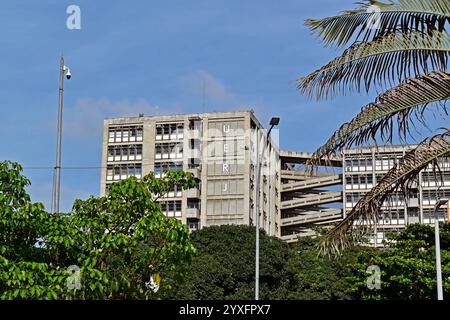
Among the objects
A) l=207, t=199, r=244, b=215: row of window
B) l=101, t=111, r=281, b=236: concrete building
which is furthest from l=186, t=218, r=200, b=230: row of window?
l=207, t=199, r=244, b=215: row of window

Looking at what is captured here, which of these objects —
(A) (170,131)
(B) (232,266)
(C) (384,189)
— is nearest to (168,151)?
(A) (170,131)

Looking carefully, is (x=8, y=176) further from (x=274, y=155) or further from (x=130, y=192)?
(x=274, y=155)

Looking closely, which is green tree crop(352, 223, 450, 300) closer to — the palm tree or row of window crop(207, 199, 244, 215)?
the palm tree

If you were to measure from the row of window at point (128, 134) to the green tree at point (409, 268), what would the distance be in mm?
46394

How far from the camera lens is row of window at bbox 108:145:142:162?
86.9 metres

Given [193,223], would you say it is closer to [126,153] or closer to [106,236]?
[126,153]

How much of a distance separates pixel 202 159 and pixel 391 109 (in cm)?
7393

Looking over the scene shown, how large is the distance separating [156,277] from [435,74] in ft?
17.6

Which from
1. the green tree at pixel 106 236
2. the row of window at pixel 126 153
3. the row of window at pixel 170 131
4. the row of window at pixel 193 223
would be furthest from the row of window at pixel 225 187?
the green tree at pixel 106 236

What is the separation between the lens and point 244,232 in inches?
2020

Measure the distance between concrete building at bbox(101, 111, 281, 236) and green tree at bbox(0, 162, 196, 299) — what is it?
65.7 meters

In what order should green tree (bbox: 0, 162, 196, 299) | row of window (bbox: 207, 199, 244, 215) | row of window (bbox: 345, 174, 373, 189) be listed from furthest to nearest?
1. row of window (bbox: 345, 174, 373, 189)
2. row of window (bbox: 207, 199, 244, 215)
3. green tree (bbox: 0, 162, 196, 299)

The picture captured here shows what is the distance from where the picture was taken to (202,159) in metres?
83.7
